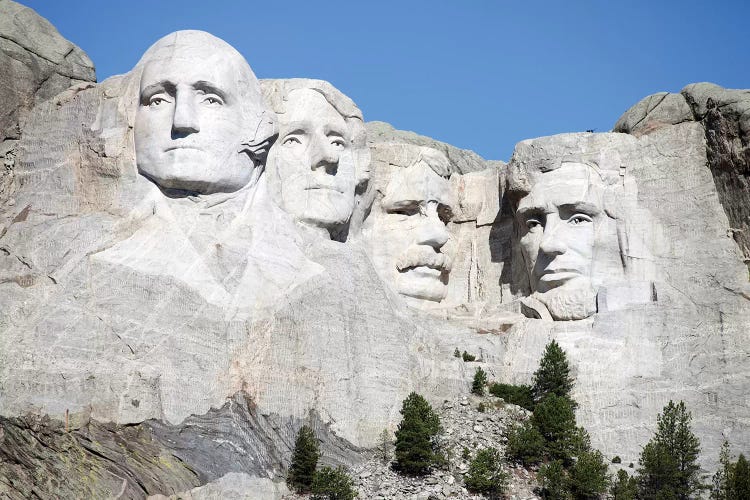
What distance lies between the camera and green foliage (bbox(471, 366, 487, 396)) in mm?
27281

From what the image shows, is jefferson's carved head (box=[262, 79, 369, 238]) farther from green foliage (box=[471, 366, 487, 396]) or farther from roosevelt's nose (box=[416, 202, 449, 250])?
green foliage (box=[471, 366, 487, 396])

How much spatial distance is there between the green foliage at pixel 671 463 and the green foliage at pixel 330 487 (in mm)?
4780

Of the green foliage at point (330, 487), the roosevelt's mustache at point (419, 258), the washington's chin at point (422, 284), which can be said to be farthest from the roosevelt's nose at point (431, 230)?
the green foliage at point (330, 487)

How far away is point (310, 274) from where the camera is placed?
26.2 m

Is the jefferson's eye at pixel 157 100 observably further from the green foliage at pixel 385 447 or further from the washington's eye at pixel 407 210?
the green foliage at pixel 385 447

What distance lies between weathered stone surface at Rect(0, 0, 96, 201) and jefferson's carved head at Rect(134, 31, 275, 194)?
1.92 meters

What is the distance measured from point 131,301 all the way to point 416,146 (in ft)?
26.0

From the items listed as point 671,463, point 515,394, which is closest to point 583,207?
point 515,394

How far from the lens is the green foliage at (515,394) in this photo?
2719 centimetres

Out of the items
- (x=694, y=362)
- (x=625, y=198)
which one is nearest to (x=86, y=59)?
(x=625, y=198)

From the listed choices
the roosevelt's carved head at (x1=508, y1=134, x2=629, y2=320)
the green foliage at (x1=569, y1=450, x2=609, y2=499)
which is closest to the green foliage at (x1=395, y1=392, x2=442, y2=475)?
the green foliage at (x1=569, y1=450, x2=609, y2=499)

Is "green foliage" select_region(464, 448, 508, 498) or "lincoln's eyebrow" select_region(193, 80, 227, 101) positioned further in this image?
"lincoln's eyebrow" select_region(193, 80, 227, 101)

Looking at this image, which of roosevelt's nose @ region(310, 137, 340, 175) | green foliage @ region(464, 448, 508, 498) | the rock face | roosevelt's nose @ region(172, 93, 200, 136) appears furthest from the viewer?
roosevelt's nose @ region(310, 137, 340, 175)

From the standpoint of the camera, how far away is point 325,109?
28.6m
